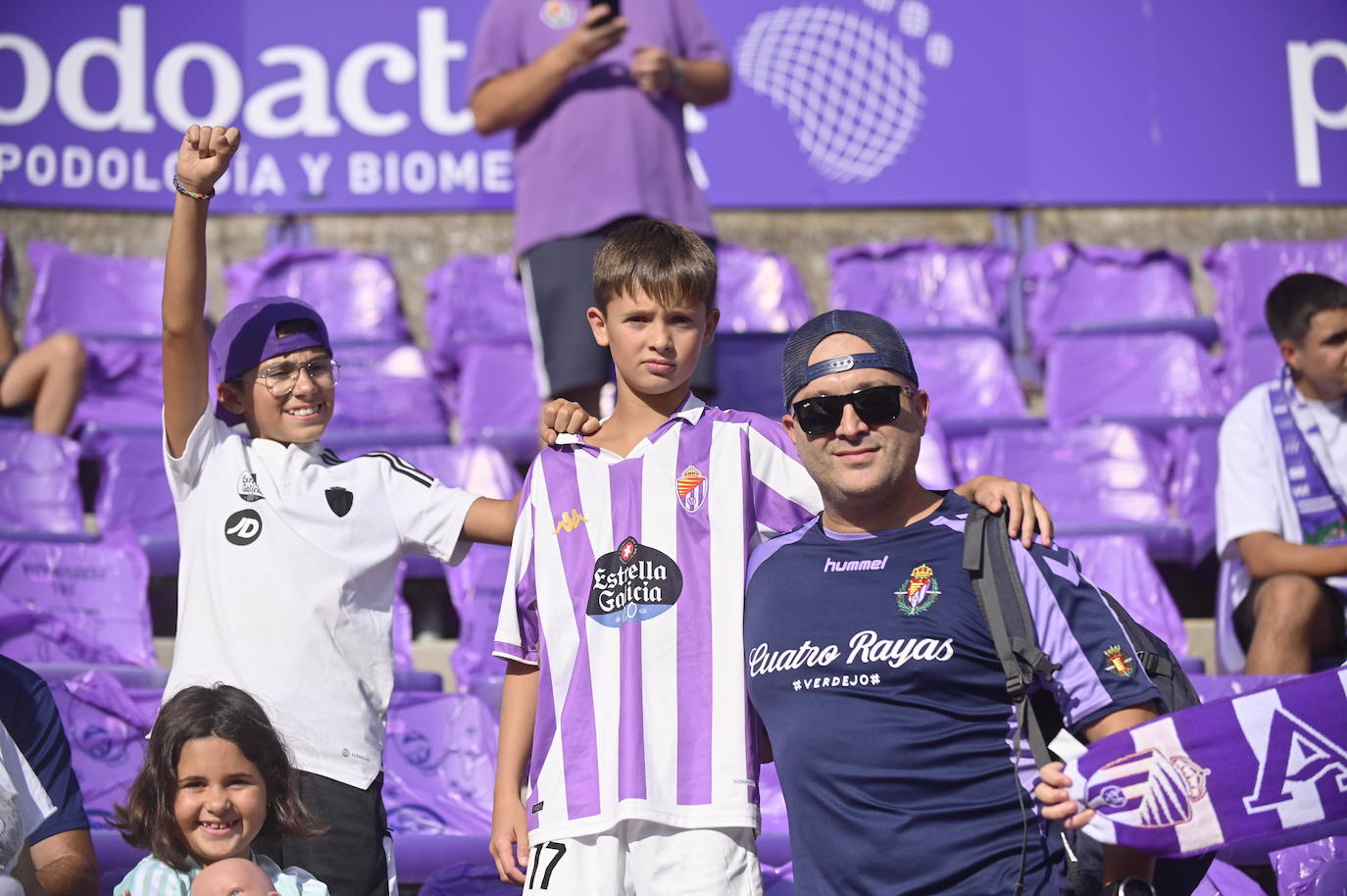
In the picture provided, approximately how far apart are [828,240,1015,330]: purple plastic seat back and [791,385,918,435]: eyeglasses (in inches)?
170

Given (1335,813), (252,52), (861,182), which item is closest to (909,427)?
(1335,813)

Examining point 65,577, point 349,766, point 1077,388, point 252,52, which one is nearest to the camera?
point 349,766

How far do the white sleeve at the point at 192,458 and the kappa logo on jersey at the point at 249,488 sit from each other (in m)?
0.10

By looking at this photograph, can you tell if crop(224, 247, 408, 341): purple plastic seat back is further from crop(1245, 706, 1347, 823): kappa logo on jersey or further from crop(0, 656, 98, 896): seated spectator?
crop(1245, 706, 1347, 823): kappa logo on jersey

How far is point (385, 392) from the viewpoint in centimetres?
613

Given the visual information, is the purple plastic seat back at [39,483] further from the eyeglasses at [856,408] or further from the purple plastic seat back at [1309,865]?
the purple plastic seat back at [1309,865]

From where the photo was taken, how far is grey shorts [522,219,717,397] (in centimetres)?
447

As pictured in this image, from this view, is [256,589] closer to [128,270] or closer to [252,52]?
[128,270]

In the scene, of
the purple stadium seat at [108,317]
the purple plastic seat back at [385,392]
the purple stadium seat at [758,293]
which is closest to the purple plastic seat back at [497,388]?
the purple plastic seat back at [385,392]

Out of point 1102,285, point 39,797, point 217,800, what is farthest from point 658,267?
point 1102,285

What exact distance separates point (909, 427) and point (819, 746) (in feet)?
1.80

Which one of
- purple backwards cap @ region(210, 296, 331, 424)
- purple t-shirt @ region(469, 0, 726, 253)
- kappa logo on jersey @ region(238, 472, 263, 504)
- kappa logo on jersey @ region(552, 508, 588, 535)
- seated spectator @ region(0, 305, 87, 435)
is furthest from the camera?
seated spectator @ region(0, 305, 87, 435)

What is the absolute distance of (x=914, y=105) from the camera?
7.05 metres

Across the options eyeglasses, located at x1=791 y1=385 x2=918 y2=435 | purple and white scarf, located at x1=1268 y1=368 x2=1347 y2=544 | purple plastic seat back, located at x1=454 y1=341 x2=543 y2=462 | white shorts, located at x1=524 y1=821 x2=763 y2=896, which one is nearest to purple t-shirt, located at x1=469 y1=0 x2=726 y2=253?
purple plastic seat back, located at x1=454 y1=341 x2=543 y2=462
